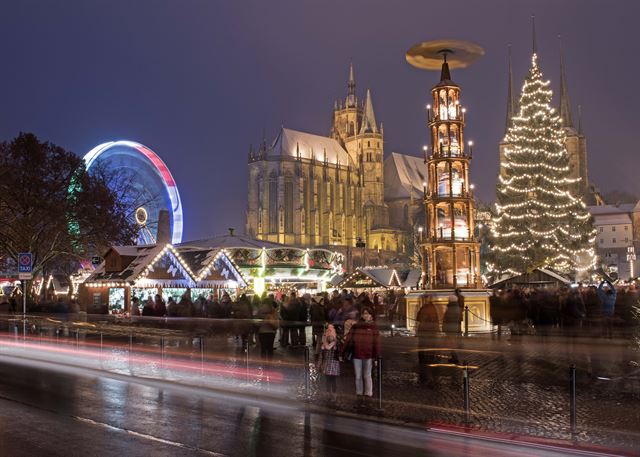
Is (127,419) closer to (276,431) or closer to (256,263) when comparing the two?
(276,431)

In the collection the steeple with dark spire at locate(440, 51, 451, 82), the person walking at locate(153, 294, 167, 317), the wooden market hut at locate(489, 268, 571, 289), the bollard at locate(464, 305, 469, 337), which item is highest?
the steeple with dark spire at locate(440, 51, 451, 82)

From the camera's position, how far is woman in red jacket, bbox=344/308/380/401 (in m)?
11.2

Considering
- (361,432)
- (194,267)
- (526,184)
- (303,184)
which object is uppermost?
(303,184)

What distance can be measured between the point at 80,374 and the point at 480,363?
9337 millimetres

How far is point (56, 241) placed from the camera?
36094 mm

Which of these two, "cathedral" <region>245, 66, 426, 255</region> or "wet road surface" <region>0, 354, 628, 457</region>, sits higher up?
"cathedral" <region>245, 66, 426, 255</region>

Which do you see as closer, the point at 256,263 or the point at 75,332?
the point at 75,332

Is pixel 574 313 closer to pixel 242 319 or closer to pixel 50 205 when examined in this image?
pixel 242 319

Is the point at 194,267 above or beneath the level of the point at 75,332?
above

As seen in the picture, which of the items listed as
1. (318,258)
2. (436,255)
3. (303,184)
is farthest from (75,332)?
(303,184)

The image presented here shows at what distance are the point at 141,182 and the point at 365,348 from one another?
1270 inches

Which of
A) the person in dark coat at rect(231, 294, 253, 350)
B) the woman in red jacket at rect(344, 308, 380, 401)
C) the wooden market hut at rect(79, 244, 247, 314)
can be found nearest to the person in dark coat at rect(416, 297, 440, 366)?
the person in dark coat at rect(231, 294, 253, 350)

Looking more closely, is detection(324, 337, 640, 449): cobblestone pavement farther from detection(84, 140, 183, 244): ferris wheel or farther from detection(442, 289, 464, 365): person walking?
detection(84, 140, 183, 244): ferris wheel

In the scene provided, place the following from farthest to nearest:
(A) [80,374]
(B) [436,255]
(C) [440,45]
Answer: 1. (B) [436,255]
2. (C) [440,45]
3. (A) [80,374]
